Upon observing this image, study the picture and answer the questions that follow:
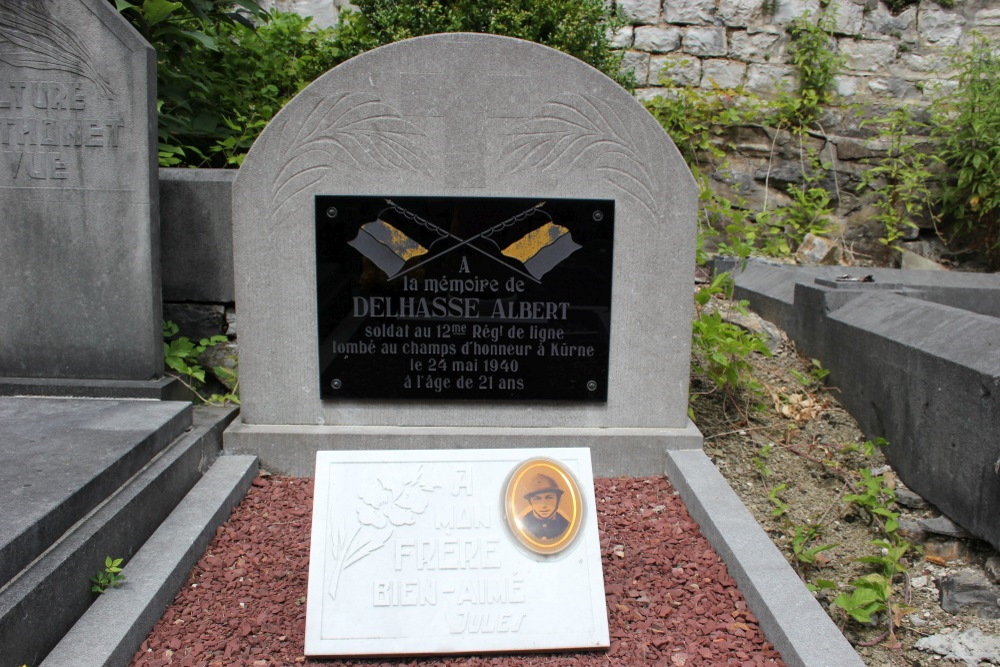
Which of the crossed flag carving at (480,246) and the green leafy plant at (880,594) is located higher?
the crossed flag carving at (480,246)

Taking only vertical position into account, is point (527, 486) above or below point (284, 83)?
below

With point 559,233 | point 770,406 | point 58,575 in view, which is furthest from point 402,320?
point 770,406

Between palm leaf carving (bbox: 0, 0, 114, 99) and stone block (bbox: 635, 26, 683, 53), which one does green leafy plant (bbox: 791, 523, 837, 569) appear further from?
stone block (bbox: 635, 26, 683, 53)

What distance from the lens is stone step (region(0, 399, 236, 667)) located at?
1.76 m

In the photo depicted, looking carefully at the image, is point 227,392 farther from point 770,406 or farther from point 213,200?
point 770,406

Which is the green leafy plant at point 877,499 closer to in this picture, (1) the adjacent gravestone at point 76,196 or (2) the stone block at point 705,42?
(1) the adjacent gravestone at point 76,196

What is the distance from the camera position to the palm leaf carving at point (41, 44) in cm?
290

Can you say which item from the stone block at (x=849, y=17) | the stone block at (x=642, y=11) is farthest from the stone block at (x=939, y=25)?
the stone block at (x=642, y=11)

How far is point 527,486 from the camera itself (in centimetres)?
216

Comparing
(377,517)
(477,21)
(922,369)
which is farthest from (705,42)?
(377,517)

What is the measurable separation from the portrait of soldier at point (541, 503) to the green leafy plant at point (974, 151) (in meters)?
5.86

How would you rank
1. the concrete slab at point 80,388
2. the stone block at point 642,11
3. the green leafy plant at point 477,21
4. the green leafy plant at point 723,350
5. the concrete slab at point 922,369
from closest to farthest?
1. the concrete slab at point 922,369
2. the concrete slab at point 80,388
3. the green leafy plant at point 723,350
4. the green leafy plant at point 477,21
5. the stone block at point 642,11

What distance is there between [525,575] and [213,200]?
85.9 inches

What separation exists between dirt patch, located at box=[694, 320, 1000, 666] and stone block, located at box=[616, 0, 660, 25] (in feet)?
13.5
